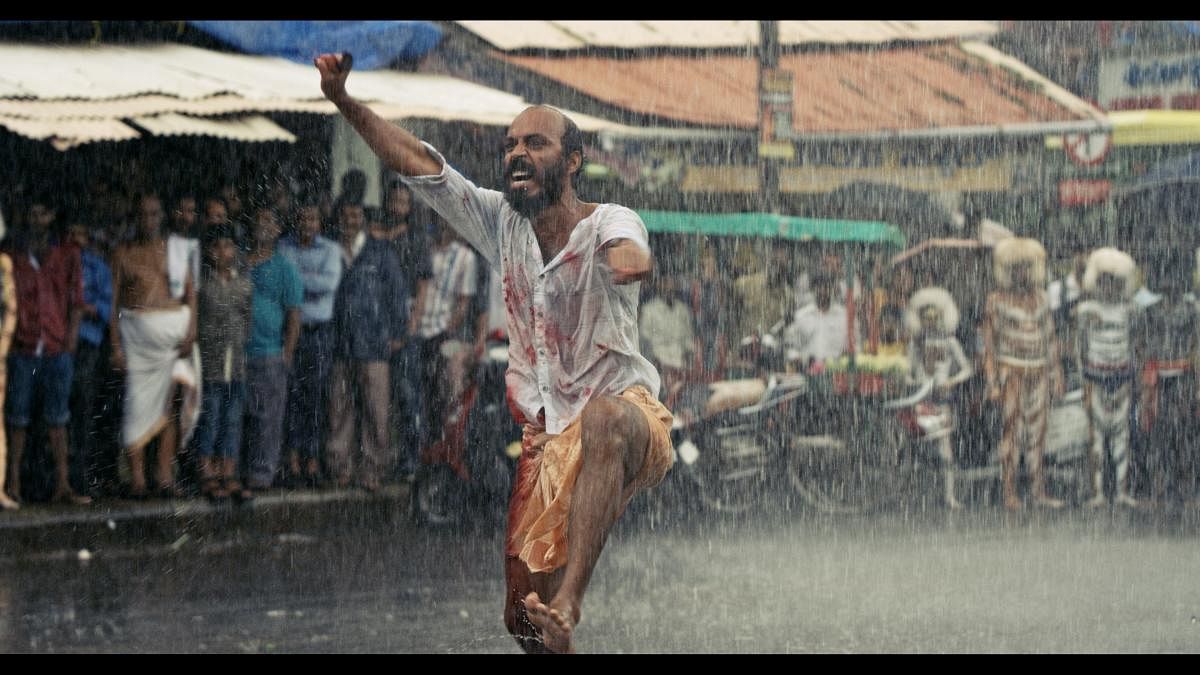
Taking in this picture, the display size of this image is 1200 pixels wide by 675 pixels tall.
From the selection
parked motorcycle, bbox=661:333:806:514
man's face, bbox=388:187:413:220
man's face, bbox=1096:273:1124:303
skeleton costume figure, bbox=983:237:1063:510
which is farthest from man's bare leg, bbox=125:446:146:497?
man's face, bbox=1096:273:1124:303

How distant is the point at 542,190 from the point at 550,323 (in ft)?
1.10

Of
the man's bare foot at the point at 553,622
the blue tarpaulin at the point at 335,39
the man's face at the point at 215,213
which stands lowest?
the man's bare foot at the point at 553,622

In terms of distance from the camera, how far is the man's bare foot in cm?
452

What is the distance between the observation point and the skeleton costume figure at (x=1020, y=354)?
444 inches

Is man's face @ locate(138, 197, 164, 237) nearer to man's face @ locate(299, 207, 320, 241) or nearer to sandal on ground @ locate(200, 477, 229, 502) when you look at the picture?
man's face @ locate(299, 207, 320, 241)

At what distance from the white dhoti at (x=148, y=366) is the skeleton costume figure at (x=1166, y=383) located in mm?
5804

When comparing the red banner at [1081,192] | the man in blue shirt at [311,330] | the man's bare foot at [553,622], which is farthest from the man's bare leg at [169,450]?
the red banner at [1081,192]

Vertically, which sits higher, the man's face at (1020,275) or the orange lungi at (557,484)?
the man's face at (1020,275)

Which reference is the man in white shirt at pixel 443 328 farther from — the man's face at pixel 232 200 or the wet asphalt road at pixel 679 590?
the man's face at pixel 232 200

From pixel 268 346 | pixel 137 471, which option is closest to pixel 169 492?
pixel 137 471

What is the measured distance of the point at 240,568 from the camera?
8.69 meters

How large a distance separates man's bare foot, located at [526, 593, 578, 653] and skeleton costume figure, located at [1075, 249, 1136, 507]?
7508mm

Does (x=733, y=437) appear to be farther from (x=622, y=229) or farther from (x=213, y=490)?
(x=622, y=229)

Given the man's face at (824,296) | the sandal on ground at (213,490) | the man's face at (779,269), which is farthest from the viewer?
the man's face at (779,269)
